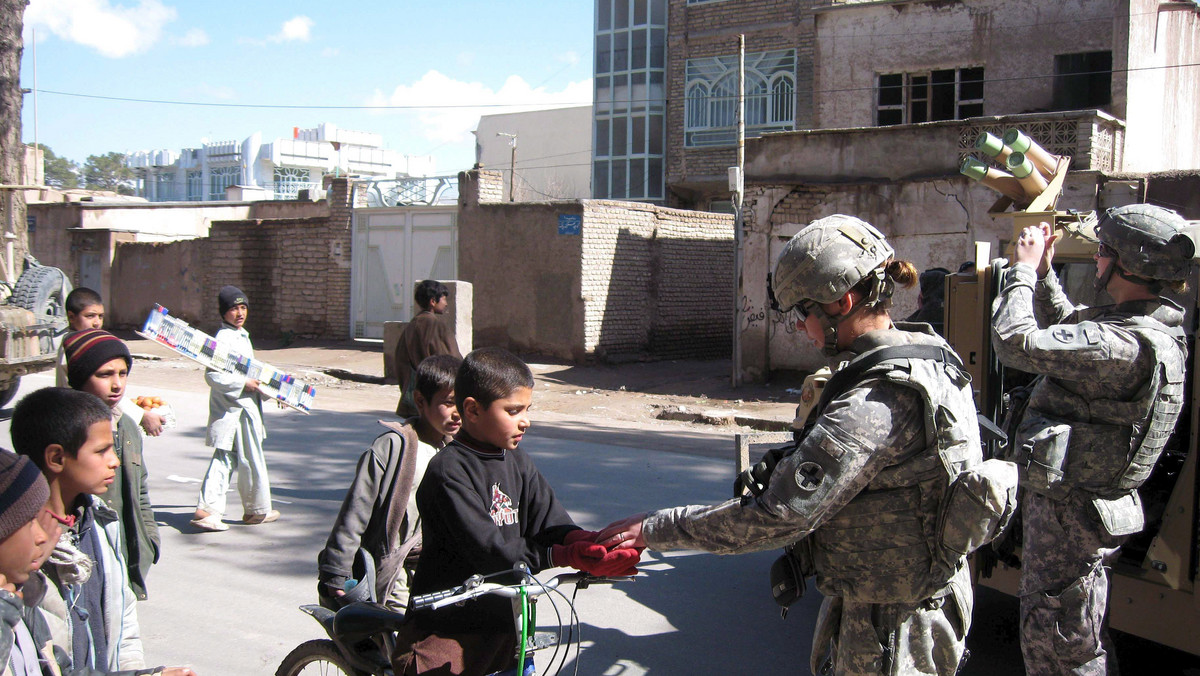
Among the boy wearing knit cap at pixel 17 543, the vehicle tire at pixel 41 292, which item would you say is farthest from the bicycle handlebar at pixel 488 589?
the vehicle tire at pixel 41 292

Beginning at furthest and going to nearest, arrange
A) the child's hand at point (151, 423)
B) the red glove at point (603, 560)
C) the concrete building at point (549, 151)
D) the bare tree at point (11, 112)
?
the concrete building at point (549, 151) < the bare tree at point (11, 112) < the child's hand at point (151, 423) < the red glove at point (603, 560)

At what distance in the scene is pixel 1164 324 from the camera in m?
3.26

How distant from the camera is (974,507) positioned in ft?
7.18

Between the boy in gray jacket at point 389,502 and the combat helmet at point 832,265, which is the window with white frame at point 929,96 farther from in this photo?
the combat helmet at point 832,265

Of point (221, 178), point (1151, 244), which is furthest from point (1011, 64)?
point (221, 178)

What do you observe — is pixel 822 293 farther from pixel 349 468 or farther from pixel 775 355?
pixel 775 355

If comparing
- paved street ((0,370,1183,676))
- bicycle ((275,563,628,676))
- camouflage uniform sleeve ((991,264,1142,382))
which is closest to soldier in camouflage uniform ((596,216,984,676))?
bicycle ((275,563,628,676))

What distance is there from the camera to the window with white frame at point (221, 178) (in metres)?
63.5

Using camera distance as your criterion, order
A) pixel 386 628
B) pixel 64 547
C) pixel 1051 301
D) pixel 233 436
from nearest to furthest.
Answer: pixel 64 547 < pixel 386 628 < pixel 1051 301 < pixel 233 436

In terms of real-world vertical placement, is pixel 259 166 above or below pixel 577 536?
above

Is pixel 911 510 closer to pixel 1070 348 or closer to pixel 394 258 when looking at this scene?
pixel 1070 348

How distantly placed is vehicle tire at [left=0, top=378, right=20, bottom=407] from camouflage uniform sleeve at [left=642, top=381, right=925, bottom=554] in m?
10.1

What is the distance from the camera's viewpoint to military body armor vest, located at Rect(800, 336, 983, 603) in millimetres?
2242

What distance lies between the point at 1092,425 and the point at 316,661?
2746 mm
